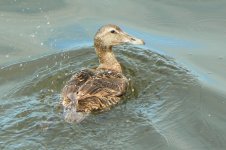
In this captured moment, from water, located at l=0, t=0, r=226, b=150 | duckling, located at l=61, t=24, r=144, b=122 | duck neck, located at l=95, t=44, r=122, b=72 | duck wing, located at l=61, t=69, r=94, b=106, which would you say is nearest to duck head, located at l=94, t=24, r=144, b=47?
duckling, located at l=61, t=24, r=144, b=122

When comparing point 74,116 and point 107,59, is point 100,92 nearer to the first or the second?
point 74,116

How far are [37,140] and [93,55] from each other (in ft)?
12.0

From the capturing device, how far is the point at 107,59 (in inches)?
439

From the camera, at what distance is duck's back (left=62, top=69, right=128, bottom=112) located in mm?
9367

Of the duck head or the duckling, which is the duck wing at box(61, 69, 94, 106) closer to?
the duckling

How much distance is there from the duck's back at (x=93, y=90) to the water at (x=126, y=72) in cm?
15

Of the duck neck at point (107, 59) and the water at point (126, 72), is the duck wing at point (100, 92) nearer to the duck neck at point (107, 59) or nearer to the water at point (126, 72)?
the water at point (126, 72)

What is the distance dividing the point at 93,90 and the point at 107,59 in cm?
166

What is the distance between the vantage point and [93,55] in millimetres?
11852

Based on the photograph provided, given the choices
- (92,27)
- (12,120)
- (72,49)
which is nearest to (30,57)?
(72,49)

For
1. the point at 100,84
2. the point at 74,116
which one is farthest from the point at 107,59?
the point at 74,116

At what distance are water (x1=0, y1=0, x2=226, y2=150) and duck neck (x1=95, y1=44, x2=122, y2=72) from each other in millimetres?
313

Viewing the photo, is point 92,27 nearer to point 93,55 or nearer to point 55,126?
point 93,55

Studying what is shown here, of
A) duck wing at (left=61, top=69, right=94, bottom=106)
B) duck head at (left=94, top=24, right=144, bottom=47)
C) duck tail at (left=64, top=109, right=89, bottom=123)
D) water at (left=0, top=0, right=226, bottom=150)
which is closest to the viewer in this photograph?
water at (left=0, top=0, right=226, bottom=150)
